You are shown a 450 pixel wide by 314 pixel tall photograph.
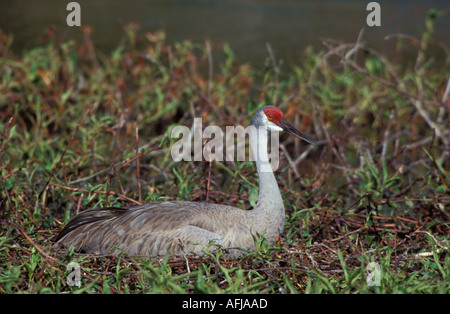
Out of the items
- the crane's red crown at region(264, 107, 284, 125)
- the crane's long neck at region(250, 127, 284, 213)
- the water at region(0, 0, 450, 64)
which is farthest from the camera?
the water at region(0, 0, 450, 64)

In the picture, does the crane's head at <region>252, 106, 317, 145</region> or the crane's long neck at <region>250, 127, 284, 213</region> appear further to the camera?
the crane's head at <region>252, 106, 317, 145</region>

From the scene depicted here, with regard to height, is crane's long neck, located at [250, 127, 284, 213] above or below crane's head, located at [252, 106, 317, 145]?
below

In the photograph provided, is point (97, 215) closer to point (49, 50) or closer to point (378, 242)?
point (378, 242)

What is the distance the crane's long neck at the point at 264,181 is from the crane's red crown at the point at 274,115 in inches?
4.9

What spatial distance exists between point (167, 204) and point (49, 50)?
5448 mm

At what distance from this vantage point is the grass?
4711 mm

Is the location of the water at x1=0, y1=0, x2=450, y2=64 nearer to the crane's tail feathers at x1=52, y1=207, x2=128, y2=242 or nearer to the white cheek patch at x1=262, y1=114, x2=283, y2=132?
the white cheek patch at x1=262, y1=114, x2=283, y2=132

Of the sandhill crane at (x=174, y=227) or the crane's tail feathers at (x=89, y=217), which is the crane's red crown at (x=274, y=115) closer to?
the sandhill crane at (x=174, y=227)

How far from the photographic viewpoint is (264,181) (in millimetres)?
5707

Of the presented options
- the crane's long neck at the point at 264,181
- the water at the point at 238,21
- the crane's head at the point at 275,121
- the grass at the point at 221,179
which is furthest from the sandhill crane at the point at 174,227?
the water at the point at 238,21

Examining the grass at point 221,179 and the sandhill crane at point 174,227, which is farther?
the sandhill crane at point 174,227

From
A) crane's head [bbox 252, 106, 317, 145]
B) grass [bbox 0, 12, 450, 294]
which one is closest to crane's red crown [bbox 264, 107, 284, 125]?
crane's head [bbox 252, 106, 317, 145]

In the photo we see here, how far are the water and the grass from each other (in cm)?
245

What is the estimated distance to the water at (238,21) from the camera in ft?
46.9
